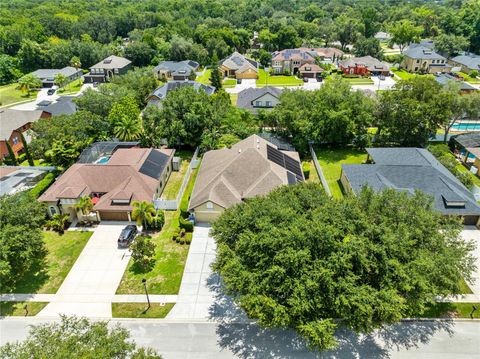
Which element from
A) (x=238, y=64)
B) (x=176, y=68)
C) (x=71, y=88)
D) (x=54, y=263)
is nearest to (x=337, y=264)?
(x=54, y=263)

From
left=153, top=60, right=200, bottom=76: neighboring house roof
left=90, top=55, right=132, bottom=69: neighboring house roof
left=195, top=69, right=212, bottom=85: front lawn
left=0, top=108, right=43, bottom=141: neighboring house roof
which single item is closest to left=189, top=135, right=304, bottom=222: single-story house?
left=0, top=108, right=43, bottom=141: neighboring house roof

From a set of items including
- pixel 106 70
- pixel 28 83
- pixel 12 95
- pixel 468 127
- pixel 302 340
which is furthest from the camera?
pixel 106 70

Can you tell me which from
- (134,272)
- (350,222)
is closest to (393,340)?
(350,222)

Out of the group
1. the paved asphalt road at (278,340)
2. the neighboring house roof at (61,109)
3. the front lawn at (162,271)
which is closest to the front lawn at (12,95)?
the neighboring house roof at (61,109)

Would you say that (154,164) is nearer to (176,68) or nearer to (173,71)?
(173,71)

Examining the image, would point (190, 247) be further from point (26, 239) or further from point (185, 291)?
point (26, 239)

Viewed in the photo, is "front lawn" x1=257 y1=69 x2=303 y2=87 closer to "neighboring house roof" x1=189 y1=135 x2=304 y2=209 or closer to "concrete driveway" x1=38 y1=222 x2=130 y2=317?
"neighboring house roof" x1=189 y1=135 x2=304 y2=209
